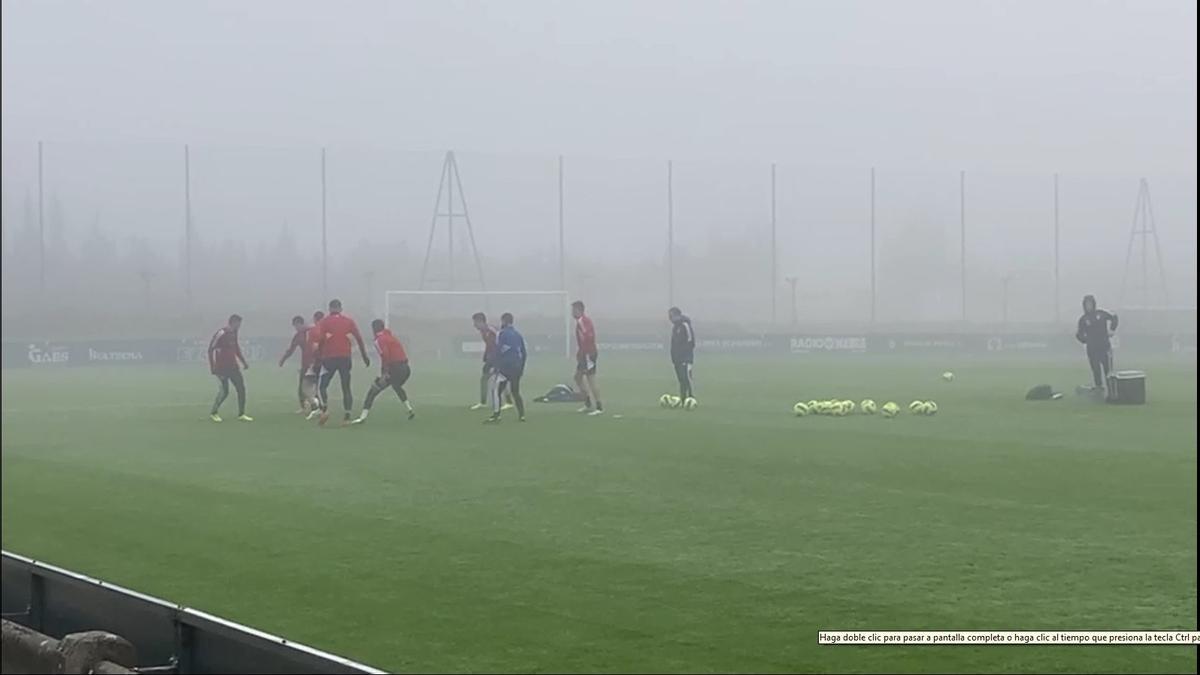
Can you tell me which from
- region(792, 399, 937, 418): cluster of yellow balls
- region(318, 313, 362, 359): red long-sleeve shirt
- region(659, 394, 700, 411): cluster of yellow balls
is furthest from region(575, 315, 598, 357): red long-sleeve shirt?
region(792, 399, 937, 418): cluster of yellow balls

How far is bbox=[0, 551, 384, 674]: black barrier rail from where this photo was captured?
4969 millimetres

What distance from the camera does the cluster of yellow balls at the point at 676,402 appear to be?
66.9 ft

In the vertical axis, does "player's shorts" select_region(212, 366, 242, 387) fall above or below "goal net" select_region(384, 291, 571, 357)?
below

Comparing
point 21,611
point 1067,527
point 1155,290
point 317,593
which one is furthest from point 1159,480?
point 21,611

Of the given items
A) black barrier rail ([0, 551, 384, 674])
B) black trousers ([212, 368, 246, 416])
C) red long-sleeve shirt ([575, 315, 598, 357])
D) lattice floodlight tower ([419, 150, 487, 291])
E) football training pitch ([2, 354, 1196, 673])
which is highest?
lattice floodlight tower ([419, 150, 487, 291])

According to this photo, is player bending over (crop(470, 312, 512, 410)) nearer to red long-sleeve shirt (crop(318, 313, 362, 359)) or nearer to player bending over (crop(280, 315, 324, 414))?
player bending over (crop(280, 315, 324, 414))

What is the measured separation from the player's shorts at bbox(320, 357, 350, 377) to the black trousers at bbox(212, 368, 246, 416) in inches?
46.8

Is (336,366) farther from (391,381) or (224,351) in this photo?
(391,381)

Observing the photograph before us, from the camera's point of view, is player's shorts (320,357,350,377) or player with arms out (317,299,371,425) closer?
player with arms out (317,299,371,425)

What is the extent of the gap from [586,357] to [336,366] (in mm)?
4341

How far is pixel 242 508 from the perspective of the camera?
36.0 ft

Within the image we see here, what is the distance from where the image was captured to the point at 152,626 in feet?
19.0

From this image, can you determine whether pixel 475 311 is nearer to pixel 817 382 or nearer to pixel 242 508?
pixel 242 508

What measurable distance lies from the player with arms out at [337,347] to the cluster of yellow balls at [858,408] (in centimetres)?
663
